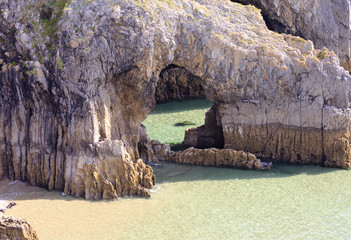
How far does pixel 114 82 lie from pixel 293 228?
34.5 feet

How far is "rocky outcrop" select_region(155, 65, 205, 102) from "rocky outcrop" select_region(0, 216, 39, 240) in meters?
27.6

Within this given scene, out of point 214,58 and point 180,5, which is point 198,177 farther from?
point 180,5

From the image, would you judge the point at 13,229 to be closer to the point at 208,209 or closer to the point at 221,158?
the point at 208,209

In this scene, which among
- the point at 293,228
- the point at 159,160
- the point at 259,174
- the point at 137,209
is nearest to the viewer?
the point at 293,228

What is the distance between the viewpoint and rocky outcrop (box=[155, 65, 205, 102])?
44969mm

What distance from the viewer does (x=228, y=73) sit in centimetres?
2734

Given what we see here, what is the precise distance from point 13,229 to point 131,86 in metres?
10.7

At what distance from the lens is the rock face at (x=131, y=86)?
23766mm

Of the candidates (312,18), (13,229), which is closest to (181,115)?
(312,18)

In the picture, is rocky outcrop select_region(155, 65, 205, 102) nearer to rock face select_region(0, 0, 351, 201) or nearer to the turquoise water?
the turquoise water

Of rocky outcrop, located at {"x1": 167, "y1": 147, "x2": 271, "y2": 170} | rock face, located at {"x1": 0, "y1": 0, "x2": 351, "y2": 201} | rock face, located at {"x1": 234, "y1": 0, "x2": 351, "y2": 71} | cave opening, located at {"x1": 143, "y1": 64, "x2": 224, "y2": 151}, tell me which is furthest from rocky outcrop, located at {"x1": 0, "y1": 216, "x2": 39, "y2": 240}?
rock face, located at {"x1": 234, "y1": 0, "x2": 351, "y2": 71}

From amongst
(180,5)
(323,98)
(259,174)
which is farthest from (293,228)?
(180,5)

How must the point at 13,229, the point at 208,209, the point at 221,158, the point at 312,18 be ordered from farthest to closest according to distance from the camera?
the point at 312,18 → the point at 221,158 → the point at 208,209 → the point at 13,229

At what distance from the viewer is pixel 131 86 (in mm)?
26422
